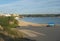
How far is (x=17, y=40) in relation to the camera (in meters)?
17.5

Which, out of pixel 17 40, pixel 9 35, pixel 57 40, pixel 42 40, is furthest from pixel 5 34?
pixel 57 40

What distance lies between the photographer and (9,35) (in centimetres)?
1931

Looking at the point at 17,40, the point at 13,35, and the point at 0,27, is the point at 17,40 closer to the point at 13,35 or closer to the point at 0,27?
the point at 13,35

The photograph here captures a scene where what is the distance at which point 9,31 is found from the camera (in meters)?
20.1

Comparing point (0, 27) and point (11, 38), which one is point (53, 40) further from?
point (0, 27)

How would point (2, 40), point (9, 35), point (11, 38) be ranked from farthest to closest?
point (9, 35)
point (11, 38)
point (2, 40)

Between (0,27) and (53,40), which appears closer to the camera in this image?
(53,40)

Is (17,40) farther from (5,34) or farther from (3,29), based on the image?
(3,29)

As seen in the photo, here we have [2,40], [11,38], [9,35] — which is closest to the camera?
[2,40]

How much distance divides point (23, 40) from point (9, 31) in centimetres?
239

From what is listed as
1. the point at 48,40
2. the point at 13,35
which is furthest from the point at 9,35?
the point at 48,40

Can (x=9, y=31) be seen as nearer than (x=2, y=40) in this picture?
No

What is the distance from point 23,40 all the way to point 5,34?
172 cm

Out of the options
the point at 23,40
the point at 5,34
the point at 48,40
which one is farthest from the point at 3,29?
the point at 48,40
